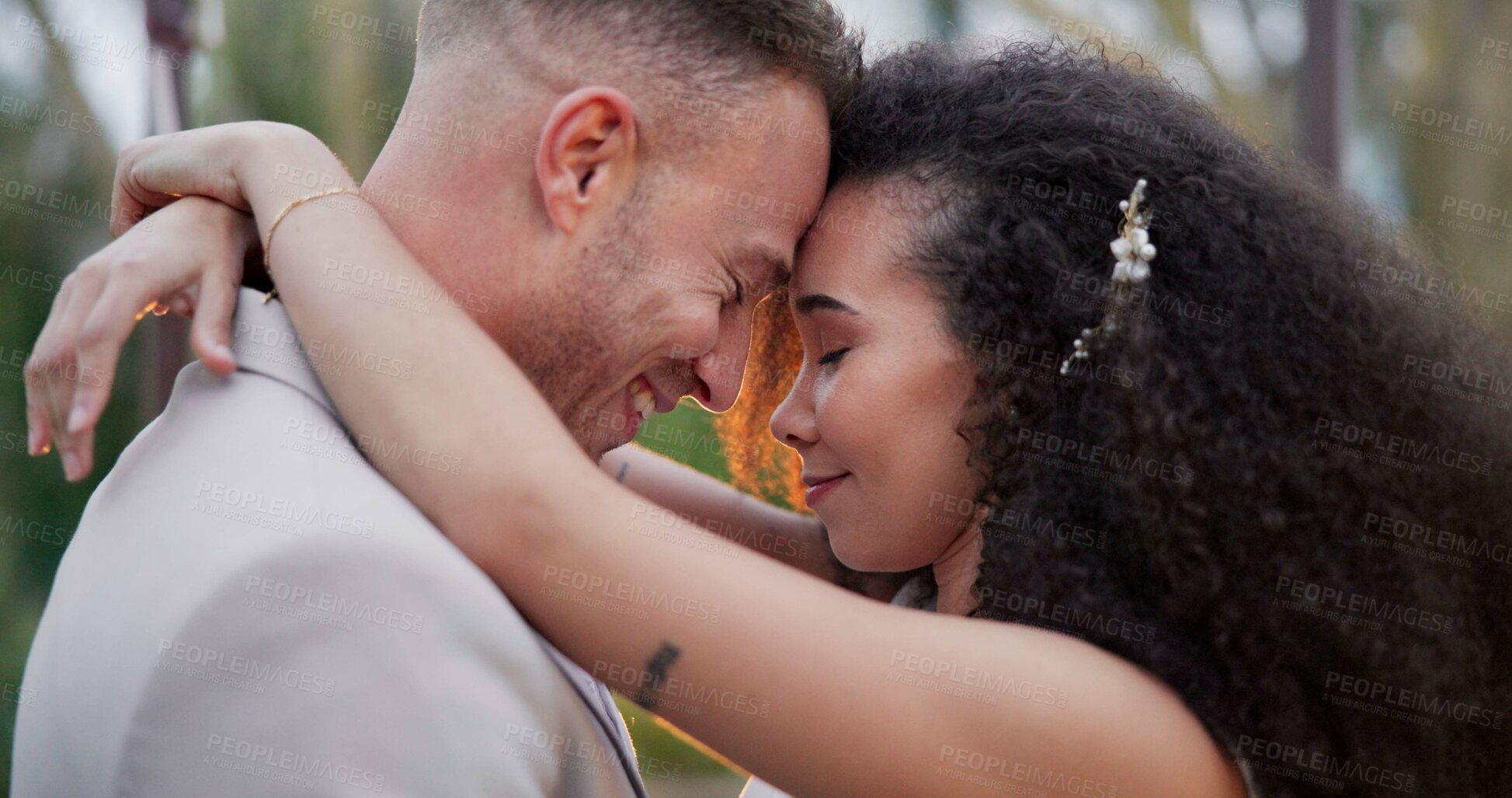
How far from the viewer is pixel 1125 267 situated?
1.98 meters

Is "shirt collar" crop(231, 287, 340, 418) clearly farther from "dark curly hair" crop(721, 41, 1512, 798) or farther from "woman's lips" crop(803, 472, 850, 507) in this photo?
"dark curly hair" crop(721, 41, 1512, 798)

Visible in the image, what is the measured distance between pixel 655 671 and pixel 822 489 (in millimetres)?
737

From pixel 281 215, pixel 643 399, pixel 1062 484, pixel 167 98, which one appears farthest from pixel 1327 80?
pixel 167 98

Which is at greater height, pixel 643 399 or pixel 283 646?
pixel 643 399

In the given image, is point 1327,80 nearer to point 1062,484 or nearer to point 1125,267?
point 1125,267

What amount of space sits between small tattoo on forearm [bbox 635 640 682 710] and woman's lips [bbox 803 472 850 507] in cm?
71

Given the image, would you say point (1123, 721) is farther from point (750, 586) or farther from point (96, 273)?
point (96, 273)

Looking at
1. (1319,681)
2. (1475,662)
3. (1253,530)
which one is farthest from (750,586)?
(1475,662)

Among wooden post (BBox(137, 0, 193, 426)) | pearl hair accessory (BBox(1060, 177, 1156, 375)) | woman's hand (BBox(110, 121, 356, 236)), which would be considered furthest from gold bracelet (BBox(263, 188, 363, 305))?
wooden post (BBox(137, 0, 193, 426))

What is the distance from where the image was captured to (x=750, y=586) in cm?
167

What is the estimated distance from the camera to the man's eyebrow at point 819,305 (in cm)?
210

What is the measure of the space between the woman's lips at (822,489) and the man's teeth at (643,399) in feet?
1.27

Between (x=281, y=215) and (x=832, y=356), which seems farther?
(x=832, y=356)

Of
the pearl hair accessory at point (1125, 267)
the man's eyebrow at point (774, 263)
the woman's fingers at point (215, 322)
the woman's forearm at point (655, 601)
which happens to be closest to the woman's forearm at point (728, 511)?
the man's eyebrow at point (774, 263)
